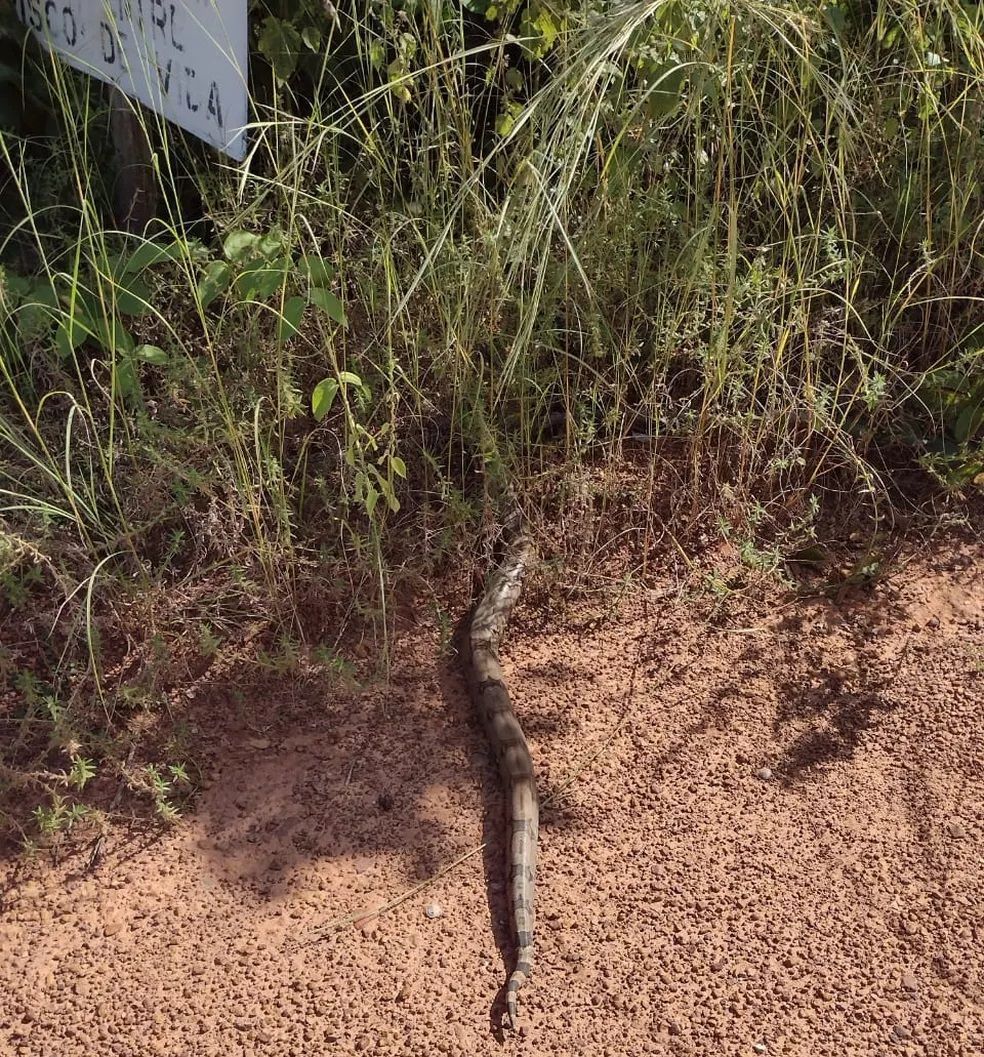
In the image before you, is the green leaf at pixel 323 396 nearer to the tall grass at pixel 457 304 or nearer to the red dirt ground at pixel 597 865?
the tall grass at pixel 457 304

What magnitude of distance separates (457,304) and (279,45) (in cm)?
85

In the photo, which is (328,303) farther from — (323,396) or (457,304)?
(457,304)

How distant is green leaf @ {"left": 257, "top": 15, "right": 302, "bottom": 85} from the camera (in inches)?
115

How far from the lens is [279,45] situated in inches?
116

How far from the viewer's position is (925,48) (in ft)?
10.1

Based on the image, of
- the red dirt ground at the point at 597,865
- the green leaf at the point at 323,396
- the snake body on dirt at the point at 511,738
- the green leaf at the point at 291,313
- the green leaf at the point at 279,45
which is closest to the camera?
the red dirt ground at the point at 597,865

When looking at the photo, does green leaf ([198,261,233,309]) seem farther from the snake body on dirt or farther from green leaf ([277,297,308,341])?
the snake body on dirt

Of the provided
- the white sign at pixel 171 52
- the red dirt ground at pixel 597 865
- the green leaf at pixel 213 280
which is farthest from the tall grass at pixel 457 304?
the red dirt ground at pixel 597 865

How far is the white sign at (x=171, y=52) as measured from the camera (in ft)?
8.81

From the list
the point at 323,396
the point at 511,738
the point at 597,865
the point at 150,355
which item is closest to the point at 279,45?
the point at 150,355

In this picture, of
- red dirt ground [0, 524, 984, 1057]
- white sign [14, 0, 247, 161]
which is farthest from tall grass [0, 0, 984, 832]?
red dirt ground [0, 524, 984, 1057]

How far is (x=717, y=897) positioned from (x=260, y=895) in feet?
3.46

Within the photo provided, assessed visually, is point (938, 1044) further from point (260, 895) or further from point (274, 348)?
point (274, 348)

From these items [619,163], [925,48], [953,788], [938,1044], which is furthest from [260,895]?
[925,48]
